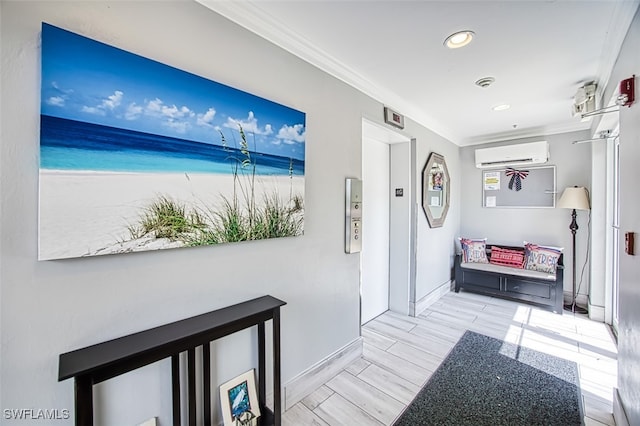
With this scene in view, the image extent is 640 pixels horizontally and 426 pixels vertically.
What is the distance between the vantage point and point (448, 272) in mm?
4234

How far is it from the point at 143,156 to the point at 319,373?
6.07ft

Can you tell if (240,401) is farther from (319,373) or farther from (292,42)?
(292,42)

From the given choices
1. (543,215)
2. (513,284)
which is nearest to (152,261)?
(513,284)

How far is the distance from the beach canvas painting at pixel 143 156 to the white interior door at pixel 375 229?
1.64 metres

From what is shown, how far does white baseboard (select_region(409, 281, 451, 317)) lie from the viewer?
10.9ft

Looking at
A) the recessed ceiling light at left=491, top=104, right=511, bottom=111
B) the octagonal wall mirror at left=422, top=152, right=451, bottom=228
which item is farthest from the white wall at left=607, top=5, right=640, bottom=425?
the octagonal wall mirror at left=422, top=152, right=451, bottom=228

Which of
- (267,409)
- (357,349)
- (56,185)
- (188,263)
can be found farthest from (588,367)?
(56,185)

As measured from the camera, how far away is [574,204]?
3.42m

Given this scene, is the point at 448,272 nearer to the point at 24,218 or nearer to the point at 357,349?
the point at 357,349

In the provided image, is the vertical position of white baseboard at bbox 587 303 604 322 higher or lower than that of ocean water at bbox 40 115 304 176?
lower

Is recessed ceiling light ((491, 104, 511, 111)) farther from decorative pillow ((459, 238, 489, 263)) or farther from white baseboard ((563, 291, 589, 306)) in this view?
white baseboard ((563, 291, 589, 306))

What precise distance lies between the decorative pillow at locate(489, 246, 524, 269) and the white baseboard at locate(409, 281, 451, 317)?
741 mm

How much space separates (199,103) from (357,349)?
2241 mm

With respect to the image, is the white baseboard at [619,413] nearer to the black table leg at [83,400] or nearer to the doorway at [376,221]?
the doorway at [376,221]
